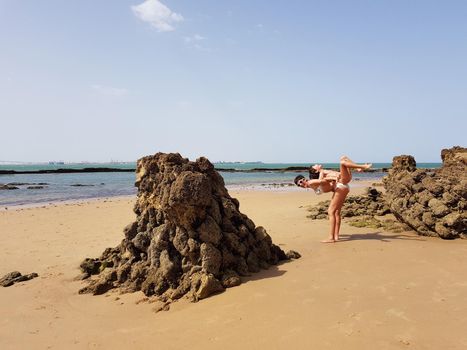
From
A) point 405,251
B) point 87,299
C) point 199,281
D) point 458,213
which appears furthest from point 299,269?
point 458,213

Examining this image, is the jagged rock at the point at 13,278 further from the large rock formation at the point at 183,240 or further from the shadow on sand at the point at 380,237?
the shadow on sand at the point at 380,237

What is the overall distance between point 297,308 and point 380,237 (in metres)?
4.55

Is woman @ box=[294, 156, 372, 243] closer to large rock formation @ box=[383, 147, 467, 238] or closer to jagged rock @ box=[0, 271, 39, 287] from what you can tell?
large rock formation @ box=[383, 147, 467, 238]

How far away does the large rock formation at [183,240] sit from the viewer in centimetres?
586

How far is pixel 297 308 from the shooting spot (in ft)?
15.2

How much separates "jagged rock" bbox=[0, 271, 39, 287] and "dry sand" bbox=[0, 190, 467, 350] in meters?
0.20

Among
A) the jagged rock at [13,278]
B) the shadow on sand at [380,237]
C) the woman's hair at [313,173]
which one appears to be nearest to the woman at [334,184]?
the woman's hair at [313,173]

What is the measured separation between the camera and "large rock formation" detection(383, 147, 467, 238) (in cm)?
790

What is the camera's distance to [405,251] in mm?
6945

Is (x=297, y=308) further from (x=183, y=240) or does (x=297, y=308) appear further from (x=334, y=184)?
(x=334, y=184)

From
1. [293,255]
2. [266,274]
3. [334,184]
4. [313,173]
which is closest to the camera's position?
[266,274]

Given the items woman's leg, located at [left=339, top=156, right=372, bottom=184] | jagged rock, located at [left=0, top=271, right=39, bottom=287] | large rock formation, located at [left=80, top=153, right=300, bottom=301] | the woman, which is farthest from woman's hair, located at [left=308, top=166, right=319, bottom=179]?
jagged rock, located at [left=0, top=271, right=39, bottom=287]

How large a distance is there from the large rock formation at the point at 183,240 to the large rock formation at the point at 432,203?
361cm

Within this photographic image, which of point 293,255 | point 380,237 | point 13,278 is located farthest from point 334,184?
point 13,278
